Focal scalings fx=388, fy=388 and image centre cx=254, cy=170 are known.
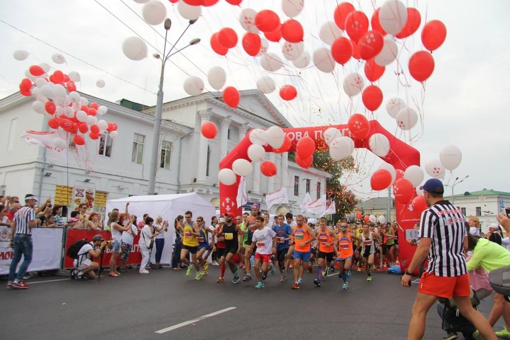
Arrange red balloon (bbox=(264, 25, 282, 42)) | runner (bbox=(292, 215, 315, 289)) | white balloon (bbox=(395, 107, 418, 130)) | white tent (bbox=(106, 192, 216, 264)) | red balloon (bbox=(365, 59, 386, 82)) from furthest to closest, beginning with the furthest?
1. white tent (bbox=(106, 192, 216, 264))
2. runner (bbox=(292, 215, 315, 289))
3. white balloon (bbox=(395, 107, 418, 130))
4. red balloon (bbox=(365, 59, 386, 82))
5. red balloon (bbox=(264, 25, 282, 42))

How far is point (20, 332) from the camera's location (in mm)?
5027

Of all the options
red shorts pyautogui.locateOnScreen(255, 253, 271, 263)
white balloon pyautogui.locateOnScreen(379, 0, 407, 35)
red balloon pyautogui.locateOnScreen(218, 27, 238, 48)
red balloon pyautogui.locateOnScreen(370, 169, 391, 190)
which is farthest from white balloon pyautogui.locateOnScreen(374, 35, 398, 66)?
red shorts pyautogui.locateOnScreen(255, 253, 271, 263)

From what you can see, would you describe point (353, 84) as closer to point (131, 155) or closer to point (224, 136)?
point (131, 155)

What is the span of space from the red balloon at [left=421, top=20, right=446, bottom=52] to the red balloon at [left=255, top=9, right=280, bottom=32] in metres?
2.60

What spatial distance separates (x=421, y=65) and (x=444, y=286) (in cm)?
404

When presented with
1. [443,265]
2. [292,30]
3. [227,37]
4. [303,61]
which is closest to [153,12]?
[227,37]

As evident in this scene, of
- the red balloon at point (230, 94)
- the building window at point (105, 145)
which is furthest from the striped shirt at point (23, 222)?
the building window at point (105, 145)

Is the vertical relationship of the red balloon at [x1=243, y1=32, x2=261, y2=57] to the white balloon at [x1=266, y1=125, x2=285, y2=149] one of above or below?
above

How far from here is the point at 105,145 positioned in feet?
78.6

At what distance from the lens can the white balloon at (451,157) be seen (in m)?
8.91

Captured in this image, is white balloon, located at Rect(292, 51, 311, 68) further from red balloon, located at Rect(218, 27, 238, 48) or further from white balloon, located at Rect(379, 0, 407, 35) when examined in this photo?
white balloon, located at Rect(379, 0, 407, 35)

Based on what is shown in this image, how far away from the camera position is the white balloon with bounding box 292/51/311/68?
8.18 meters

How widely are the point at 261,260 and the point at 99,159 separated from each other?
16.7m

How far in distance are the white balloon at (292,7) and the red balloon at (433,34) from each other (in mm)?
2225
